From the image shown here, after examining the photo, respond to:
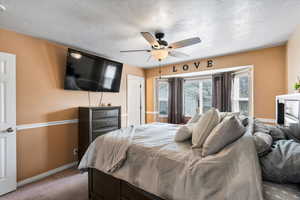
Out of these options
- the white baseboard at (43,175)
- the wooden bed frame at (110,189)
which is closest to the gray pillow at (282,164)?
the wooden bed frame at (110,189)

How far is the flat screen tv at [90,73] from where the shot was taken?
2930 millimetres

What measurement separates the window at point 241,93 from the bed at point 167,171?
2935mm

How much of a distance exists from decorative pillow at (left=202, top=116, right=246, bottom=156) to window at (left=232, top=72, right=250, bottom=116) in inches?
112

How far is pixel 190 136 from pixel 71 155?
8.67ft

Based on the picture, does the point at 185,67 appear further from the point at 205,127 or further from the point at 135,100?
the point at 205,127

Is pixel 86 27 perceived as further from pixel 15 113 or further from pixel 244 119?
pixel 244 119

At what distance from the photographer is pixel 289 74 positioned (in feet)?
8.75

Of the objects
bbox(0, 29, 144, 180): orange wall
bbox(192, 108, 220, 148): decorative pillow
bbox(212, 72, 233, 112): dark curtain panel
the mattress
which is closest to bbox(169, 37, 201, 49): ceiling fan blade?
bbox(192, 108, 220, 148): decorative pillow

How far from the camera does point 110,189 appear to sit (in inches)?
69.7

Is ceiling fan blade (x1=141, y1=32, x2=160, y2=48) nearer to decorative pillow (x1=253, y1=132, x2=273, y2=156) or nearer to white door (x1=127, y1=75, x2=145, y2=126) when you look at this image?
decorative pillow (x1=253, y1=132, x2=273, y2=156)

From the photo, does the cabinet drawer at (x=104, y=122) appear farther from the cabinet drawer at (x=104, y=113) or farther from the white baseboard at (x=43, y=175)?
the white baseboard at (x=43, y=175)

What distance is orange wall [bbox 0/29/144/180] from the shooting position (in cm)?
243

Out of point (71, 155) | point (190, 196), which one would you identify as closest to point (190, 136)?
point (190, 196)

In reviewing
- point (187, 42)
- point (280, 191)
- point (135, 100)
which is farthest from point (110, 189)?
point (135, 100)
